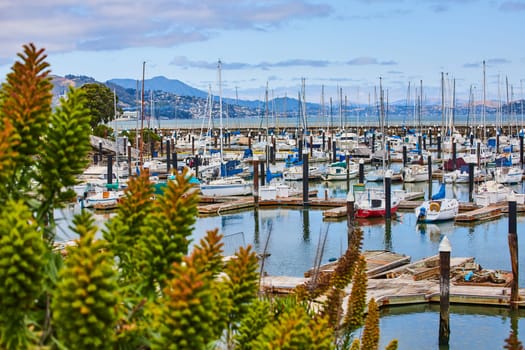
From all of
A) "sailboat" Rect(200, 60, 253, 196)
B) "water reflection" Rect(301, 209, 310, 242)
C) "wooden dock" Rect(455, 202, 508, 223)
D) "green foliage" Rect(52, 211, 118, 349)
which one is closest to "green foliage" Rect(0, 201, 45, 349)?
"green foliage" Rect(52, 211, 118, 349)

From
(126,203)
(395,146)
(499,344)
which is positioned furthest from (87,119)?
(395,146)

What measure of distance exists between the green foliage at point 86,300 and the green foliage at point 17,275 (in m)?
0.36

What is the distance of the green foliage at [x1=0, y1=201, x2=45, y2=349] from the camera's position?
813 cm

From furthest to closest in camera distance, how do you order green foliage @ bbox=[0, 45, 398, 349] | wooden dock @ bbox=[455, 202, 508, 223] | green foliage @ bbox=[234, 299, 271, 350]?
wooden dock @ bbox=[455, 202, 508, 223] → green foliage @ bbox=[234, 299, 271, 350] → green foliage @ bbox=[0, 45, 398, 349]

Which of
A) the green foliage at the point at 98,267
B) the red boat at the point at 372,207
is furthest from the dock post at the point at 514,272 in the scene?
the red boat at the point at 372,207

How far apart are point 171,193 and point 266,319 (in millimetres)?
2362

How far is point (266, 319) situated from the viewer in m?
10.6

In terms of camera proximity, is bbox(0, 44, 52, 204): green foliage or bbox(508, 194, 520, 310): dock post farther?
bbox(508, 194, 520, 310): dock post

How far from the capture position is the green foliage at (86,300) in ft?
25.4

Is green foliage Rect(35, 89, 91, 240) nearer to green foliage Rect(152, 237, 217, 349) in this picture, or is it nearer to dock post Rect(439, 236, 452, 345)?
green foliage Rect(152, 237, 217, 349)

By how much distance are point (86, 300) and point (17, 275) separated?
0.90 meters

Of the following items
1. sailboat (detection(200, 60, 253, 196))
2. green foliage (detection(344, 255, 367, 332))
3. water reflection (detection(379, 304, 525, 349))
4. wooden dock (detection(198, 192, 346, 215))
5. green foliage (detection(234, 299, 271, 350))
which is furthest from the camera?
sailboat (detection(200, 60, 253, 196))

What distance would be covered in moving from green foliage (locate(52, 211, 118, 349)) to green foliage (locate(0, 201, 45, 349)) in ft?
1.20

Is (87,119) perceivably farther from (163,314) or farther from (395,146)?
(395,146)
